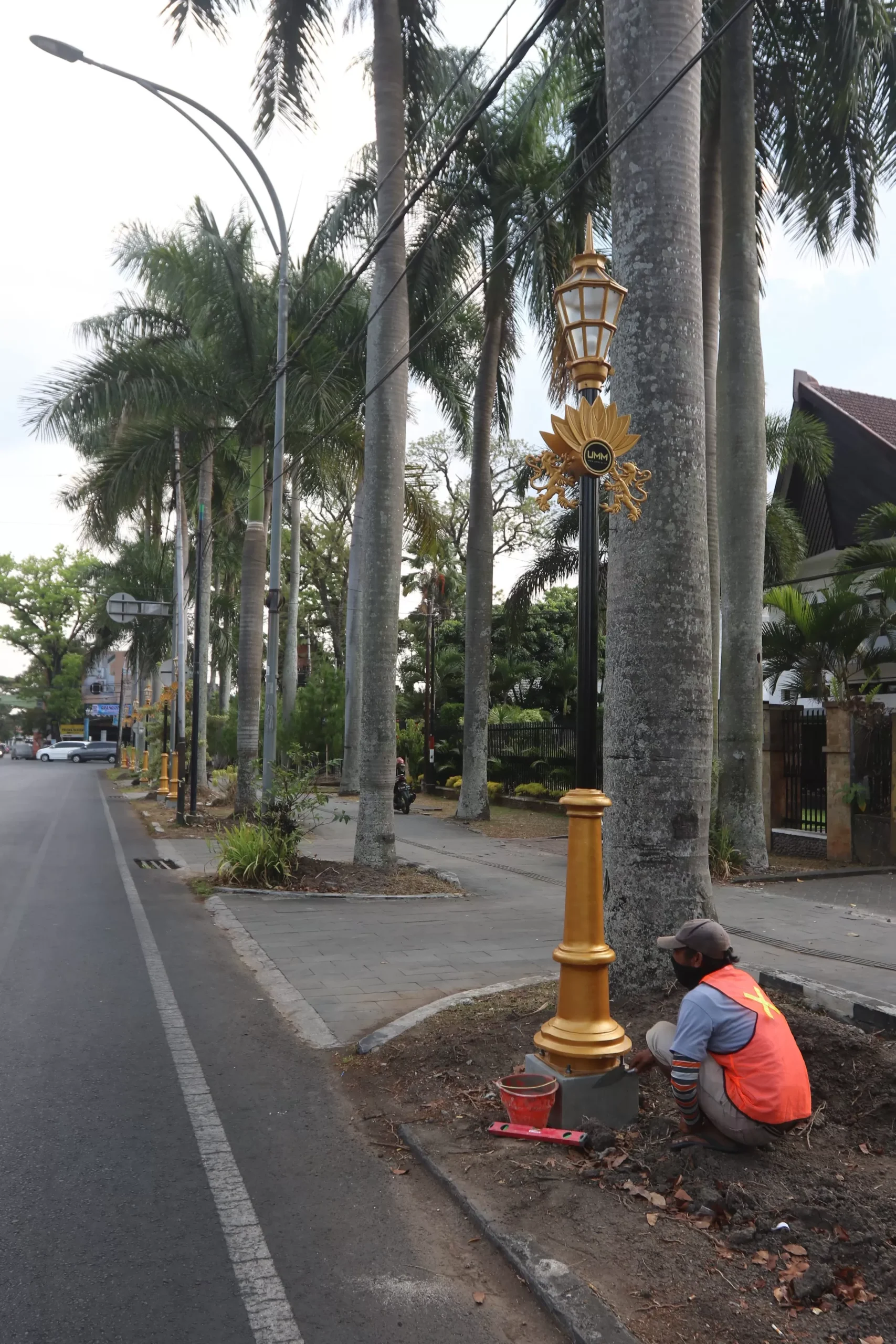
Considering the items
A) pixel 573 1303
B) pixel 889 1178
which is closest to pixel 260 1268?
pixel 573 1303

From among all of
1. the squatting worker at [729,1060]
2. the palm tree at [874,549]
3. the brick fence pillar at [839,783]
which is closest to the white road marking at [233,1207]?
the squatting worker at [729,1060]

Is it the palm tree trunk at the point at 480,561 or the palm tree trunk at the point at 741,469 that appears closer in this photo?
the palm tree trunk at the point at 741,469

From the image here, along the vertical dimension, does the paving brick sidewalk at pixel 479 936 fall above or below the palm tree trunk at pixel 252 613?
below

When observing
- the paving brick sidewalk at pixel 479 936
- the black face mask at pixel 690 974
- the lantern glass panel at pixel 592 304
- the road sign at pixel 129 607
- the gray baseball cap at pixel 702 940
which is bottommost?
the paving brick sidewalk at pixel 479 936

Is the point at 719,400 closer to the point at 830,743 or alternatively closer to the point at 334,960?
the point at 830,743

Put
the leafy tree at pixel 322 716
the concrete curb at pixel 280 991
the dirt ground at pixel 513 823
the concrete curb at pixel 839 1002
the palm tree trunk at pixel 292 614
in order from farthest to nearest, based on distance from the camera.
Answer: the leafy tree at pixel 322 716
the palm tree trunk at pixel 292 614
the dirt ground at pixel 513 823
the concrete curb at pixel 280 991
the concrete curb at pixel 839 1002

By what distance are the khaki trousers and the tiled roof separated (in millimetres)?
24016

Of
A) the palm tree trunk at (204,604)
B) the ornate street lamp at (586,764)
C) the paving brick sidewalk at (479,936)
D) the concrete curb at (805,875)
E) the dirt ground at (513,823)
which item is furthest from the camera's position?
the palm tree trunk at (204,604)

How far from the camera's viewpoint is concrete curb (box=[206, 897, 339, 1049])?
21.4 ft

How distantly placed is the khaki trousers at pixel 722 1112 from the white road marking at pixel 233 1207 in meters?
1.80

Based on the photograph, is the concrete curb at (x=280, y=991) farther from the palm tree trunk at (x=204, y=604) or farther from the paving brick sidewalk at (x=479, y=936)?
the palm tree trunk at (x=204, y=604)

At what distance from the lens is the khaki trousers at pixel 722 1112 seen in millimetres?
4152

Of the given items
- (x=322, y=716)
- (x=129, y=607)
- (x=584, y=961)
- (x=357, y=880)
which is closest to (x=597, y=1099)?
(x=584, y=961)

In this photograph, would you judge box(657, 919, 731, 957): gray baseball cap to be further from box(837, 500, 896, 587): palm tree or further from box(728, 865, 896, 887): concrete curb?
box(837, 500, 896, 587): palm tree
